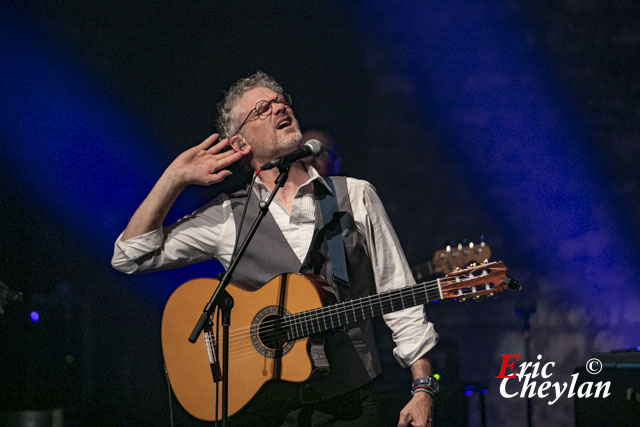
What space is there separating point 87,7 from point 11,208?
1496mm

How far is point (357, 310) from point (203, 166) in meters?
0.80

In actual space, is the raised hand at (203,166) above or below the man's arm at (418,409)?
above

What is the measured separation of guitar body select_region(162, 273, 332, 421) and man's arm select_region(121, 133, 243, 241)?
0.29m

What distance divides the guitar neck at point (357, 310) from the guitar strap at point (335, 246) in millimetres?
169

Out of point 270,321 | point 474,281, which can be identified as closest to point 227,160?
point 270,321

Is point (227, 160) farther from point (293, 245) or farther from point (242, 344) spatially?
point (242, 344)

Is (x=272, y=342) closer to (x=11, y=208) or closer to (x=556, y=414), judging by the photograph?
(x=11, y=208)

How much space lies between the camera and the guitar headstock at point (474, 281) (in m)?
1.94

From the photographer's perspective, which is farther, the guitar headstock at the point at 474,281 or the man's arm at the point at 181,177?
the man's arm at the point at 181,177

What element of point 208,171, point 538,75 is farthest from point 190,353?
point 538,75

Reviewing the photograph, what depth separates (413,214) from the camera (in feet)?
17.4

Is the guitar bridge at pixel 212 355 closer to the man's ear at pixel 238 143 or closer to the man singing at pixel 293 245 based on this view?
the man singing at pixel 293 245

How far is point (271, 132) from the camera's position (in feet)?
8.37
